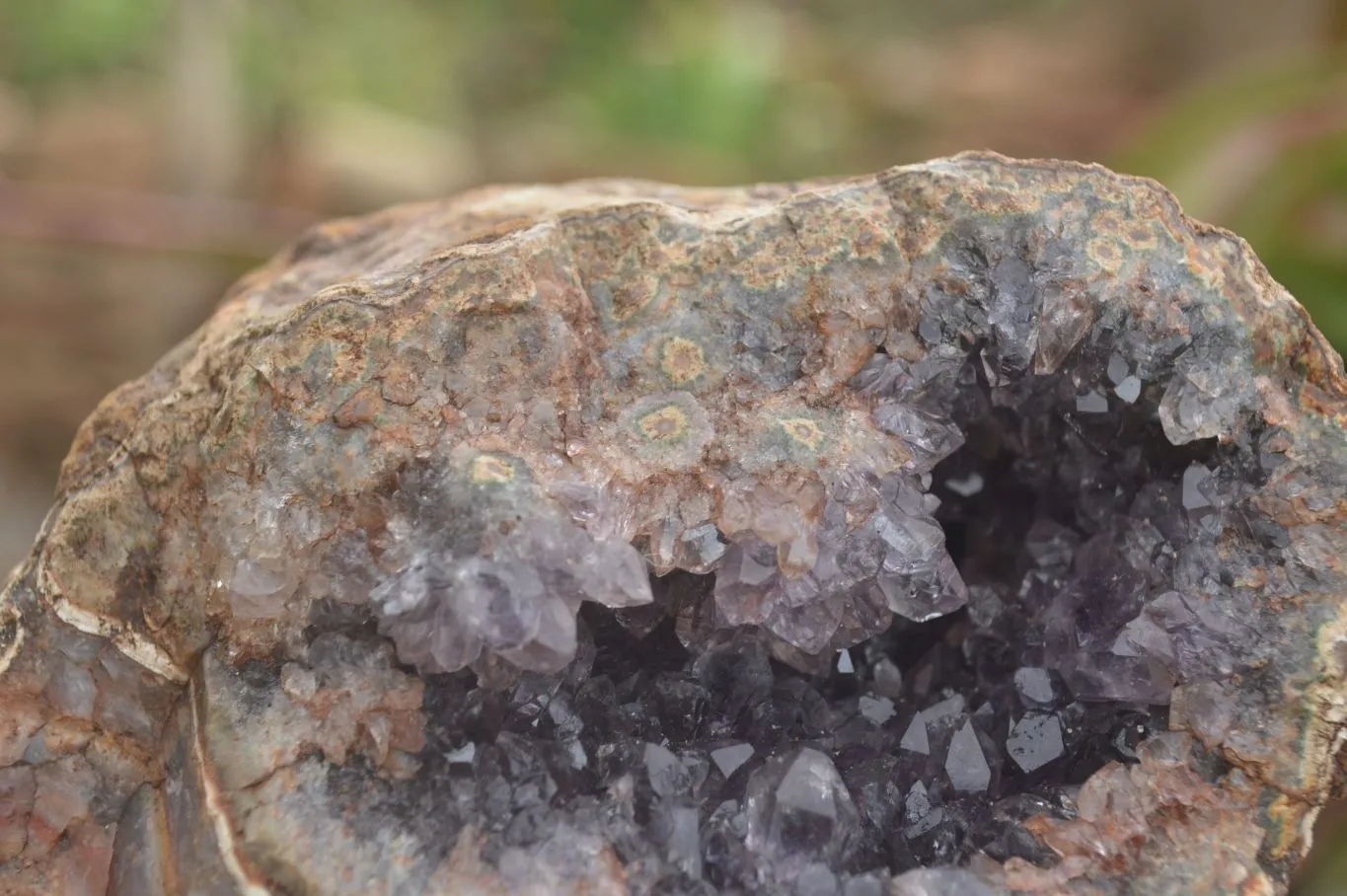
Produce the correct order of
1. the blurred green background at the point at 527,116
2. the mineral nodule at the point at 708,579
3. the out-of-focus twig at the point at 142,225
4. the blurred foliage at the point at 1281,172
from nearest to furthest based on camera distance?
1. the mineral nodule at the point at 708,579
2. the blurred foliage at the point at 1281,172
3. the blurred green background at the point at 527,116
4. the out-of-focus twig at the point at 142,225

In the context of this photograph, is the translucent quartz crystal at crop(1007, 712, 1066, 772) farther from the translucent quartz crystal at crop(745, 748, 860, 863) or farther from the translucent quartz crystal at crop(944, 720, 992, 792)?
the translucent quartz crystal at crop(745, 748, 860, 863)

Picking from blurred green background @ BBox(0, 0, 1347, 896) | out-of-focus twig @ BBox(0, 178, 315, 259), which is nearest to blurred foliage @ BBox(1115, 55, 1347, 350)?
blurred green background @ BBox(0, 0, 1347, 896)

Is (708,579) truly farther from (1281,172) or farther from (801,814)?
(1281,172)

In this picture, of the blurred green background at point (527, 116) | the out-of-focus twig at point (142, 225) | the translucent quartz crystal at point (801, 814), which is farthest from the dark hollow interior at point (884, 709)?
the out-of-focus twig at point (142, 225)

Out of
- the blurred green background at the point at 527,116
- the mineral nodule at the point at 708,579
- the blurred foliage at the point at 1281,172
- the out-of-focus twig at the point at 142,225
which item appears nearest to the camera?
the mineral nodule at the point at 708,579

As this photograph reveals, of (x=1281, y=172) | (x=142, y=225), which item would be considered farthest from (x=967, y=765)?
(x=142, y=225)

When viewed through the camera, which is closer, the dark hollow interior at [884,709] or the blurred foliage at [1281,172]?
the dark hollow interior at [884,709]

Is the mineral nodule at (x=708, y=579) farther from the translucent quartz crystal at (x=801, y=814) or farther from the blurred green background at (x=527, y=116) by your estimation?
the blurred green background at (x=527, y=116)

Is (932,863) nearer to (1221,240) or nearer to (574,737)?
(574,737)
